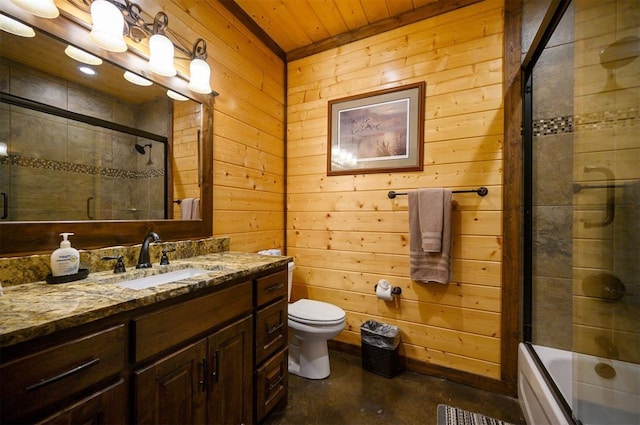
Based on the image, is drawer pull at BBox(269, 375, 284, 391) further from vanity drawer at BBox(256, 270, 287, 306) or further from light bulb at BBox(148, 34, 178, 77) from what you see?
light bulb at BBox(148, 34, 178, 77)

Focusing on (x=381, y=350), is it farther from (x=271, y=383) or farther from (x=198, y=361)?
(x=198, y=361)

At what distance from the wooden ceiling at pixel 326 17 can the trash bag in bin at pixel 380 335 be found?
7.50ft

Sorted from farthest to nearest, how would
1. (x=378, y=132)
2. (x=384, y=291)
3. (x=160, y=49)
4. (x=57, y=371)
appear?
(x=378, y=132), (x=384, y=291), (x=160, y=49), (x=57, y=371)

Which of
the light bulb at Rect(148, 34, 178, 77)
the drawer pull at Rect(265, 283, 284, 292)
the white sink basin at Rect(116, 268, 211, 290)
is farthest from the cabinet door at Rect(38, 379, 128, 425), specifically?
the light bulb at Rect(148, 34, 178, 77)

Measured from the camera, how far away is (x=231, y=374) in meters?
1.15

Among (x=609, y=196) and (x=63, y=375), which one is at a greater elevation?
(x=609, y=196)

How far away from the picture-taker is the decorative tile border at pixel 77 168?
100 centimetres


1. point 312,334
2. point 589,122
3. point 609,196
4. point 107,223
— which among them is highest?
point 589,122

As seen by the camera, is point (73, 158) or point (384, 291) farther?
point (384, 291)

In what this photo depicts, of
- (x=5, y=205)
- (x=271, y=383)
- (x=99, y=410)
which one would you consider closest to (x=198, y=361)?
(x=99, y=410)

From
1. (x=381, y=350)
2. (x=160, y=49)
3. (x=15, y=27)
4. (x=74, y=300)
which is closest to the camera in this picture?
(x=74, y=300)

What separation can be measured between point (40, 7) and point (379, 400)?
2473 millimetres

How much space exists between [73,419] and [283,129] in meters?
2.25

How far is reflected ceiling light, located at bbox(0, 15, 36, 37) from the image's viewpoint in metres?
0.97
